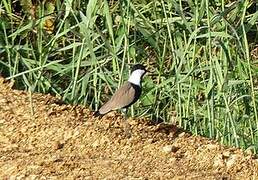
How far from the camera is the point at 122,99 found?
4297mm

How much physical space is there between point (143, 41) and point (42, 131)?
129cm

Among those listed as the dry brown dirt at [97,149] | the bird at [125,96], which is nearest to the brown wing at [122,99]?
the bird at [125,96]

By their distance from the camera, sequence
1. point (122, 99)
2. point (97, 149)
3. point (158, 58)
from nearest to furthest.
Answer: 1. point (97, 149)
2. point (122, 99)
3. point (158, 58)

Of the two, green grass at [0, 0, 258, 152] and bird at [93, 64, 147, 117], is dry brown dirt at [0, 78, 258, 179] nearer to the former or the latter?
bird at [93, 64, 147, 117]

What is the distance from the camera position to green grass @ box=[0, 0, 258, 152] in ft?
15.0

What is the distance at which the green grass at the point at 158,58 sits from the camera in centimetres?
458

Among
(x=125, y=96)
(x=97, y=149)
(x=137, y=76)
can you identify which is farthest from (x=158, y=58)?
(x=97, y=149)

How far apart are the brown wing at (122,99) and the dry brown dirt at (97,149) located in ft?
0.37

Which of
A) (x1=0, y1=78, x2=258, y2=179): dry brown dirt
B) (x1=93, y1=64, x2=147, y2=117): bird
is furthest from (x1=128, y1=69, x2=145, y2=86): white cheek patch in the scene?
(x1=0, y1=78, x2=258, y2=179): dry brown dirt

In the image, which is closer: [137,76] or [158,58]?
[137,76]

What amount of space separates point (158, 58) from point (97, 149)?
1.16 meters

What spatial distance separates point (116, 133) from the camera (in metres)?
4.31

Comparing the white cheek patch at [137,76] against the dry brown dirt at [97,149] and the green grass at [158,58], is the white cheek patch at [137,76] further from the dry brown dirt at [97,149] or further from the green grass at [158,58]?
the dry brown dirt at [97,149]

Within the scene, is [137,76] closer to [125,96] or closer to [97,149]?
Answer: [125,96]
